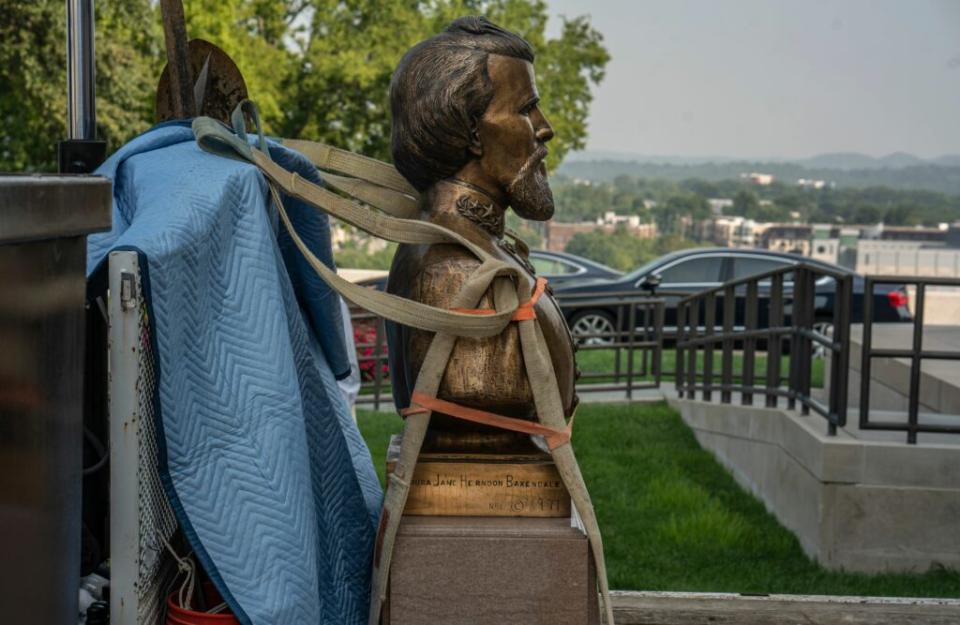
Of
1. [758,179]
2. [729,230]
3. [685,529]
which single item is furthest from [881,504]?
[758,179]

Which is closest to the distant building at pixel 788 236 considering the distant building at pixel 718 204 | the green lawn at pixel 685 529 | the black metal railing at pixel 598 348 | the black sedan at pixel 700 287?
the distant building at pixel 718 204

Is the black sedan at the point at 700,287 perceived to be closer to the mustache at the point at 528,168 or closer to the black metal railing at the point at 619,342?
the black metal railing at the point at 619,342

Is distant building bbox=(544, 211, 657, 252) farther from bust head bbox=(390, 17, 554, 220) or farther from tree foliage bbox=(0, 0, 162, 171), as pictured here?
bust head bbox=(390, 17, 554, 220)

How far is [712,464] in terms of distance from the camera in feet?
29.4

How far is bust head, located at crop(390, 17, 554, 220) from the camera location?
3.16m

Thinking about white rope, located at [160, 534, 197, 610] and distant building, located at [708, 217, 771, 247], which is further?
distant building, located at [708, 217, 771, 247]

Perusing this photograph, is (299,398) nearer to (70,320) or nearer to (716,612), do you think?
(70,320)

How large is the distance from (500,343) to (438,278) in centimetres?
23

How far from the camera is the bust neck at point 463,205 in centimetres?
326

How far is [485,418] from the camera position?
3158 millimetres

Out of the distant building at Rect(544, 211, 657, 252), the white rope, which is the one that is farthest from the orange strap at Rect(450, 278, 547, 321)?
the distant building at Rect(544, 211, 657, 252)

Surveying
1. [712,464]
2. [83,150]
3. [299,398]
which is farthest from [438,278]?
[712,464]

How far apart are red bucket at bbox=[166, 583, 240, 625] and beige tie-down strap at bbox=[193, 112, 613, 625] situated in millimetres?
410

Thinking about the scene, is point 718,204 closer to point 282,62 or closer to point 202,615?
point 282,62
